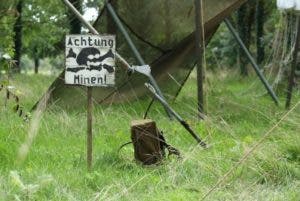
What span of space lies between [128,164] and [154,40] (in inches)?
136

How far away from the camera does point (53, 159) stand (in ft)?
18.3

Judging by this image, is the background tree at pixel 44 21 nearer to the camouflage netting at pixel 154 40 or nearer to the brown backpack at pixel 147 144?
the camouflage netting at pixel 154 40

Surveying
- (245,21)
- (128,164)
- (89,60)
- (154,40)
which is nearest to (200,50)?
(154,40)

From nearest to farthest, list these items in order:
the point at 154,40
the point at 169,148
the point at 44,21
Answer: the point at 169,148 → the point at 154,40 → the point at 44,21

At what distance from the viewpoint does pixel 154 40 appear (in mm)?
8492

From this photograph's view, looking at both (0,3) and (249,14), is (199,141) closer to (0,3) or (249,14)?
(0,3)

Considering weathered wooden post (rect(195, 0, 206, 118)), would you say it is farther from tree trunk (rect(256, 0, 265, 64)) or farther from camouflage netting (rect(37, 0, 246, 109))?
tree trunk (rect(256, 0, 265, 64))

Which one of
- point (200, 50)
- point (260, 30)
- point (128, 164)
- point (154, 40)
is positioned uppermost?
point (260, 30)

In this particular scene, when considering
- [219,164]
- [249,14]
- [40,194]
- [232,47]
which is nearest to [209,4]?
[219,164]

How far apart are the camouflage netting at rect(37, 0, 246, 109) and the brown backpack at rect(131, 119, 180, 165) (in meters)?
2.74

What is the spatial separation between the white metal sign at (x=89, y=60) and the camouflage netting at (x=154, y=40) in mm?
A: 3194

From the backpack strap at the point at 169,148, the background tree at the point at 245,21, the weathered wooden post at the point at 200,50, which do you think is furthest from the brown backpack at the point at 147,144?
the background tree at the point at 245,21

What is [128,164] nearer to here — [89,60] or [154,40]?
[89,60]

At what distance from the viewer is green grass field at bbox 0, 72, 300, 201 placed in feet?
14.4
